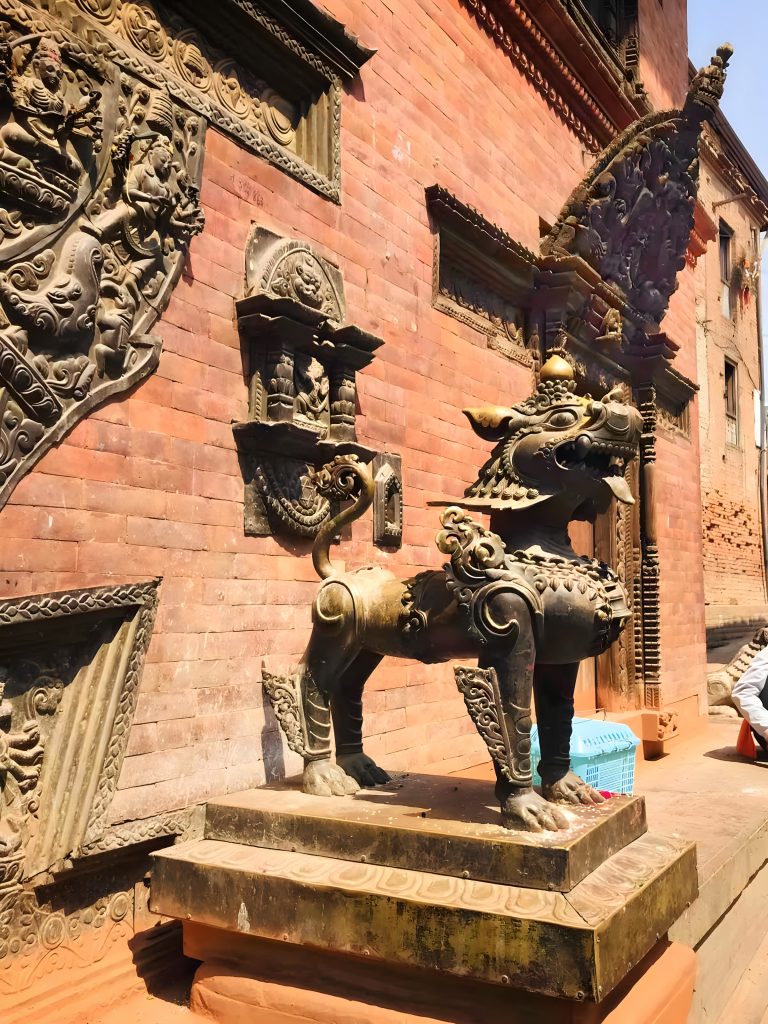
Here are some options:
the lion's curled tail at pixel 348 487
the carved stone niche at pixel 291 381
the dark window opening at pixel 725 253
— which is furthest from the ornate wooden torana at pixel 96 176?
the dark window opening at pixel 725 253

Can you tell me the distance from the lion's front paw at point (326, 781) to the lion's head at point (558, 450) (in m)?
1.10

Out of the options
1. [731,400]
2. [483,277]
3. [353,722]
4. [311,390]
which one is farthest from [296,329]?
[731,400]

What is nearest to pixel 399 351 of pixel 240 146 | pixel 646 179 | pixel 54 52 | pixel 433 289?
pixel 433 289

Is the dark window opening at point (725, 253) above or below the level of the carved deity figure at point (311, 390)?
above

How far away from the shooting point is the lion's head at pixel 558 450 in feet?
8.87

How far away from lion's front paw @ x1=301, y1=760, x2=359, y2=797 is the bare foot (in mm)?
712

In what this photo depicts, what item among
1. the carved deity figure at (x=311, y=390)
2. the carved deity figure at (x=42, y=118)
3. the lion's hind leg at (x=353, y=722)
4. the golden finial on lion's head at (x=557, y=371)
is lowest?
the lion's hind leg at (x=353, y=722)

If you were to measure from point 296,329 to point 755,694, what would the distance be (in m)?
4.92

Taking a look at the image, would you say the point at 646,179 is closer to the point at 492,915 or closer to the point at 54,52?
the point at 54,52

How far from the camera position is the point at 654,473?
31.0 feet

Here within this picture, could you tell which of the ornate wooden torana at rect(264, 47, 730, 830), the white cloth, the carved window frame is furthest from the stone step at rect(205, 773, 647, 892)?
the white cloth

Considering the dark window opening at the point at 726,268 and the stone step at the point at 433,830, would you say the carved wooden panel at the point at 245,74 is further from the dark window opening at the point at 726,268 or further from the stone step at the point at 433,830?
the dark window opening at the point at 726,268

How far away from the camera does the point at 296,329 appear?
→ 400 centimetres

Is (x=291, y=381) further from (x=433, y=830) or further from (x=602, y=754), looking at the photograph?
(x=602, y=754)
